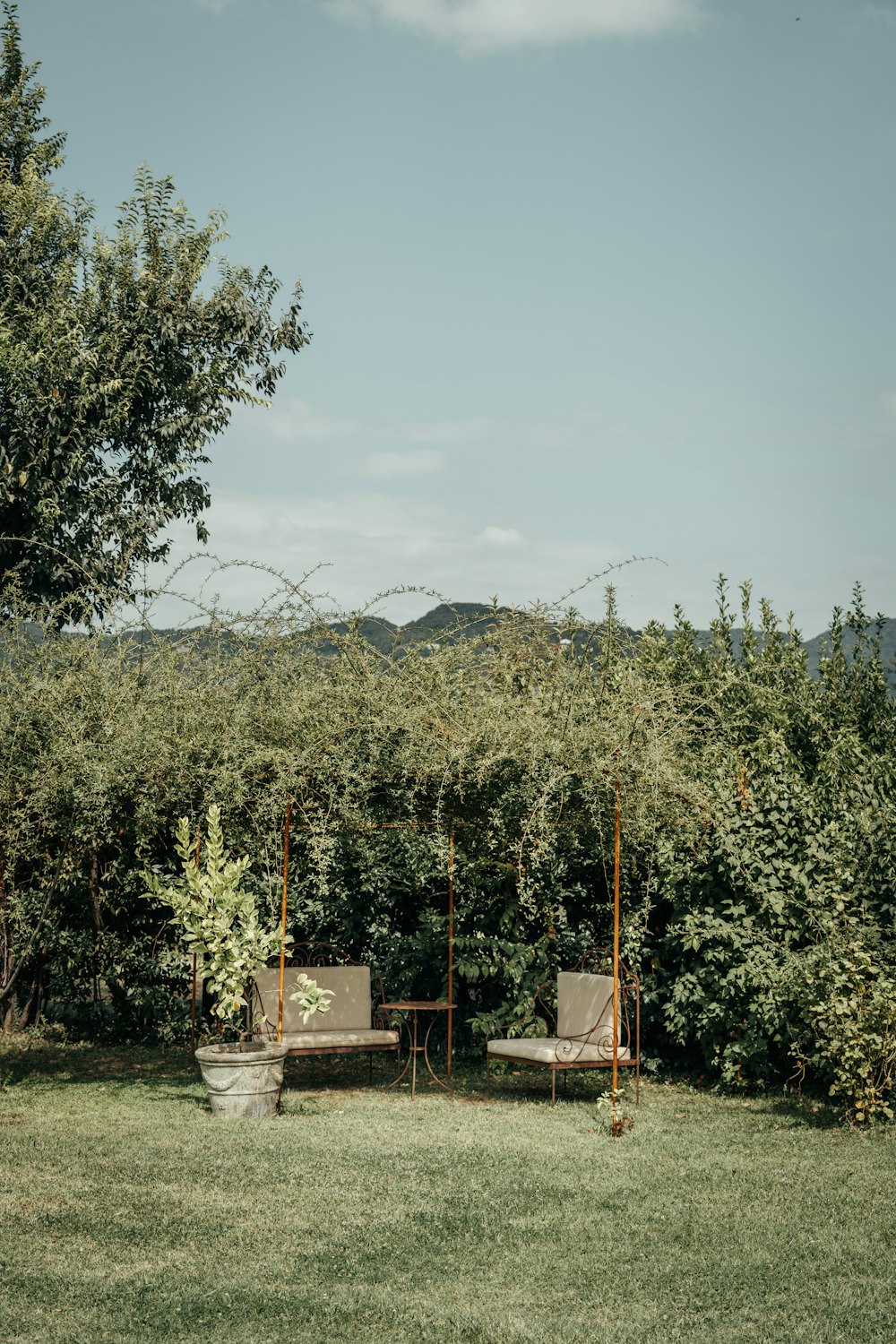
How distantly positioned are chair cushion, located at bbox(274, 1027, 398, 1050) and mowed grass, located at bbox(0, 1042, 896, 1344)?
1.21 feet

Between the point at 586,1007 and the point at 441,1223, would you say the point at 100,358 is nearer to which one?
the point at 586,1007

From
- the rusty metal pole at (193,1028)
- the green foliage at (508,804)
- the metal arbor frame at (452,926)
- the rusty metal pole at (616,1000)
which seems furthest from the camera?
the rusty metal pole at (193,1028)

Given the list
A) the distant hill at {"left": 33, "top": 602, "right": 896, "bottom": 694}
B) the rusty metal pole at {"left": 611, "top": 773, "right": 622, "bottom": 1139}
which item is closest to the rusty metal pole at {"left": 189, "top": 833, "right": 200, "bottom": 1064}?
the distant hill at {"left": 33, "top": 602, "right": 896, "bottom": 694}

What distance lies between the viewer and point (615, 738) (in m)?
6.93

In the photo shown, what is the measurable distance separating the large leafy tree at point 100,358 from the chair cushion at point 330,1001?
5835mm

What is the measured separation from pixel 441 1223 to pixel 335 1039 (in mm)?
3024

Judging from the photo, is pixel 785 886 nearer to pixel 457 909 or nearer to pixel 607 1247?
pixel 457 909

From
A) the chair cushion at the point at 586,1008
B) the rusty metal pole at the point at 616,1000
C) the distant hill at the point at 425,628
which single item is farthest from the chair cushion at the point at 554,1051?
the distant hill at the point at 425,628

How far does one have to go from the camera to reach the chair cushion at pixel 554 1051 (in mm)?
7340

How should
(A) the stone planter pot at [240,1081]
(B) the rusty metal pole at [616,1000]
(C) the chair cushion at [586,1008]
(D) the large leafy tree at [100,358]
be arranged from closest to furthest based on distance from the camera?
1. (B) the rusty metal pole at [616,1000]
2. (A) the stone planter pot at [240,1081]
3. (C) the chair cushion at [586,1008]
4. (D) the large leafy tree at [100,358]

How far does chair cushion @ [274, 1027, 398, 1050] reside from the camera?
7.86 m

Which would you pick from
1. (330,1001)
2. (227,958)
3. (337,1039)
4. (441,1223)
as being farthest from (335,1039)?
(441,1223)

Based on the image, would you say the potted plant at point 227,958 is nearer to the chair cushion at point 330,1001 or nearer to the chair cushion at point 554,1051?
the chair cushion at point 330,1001

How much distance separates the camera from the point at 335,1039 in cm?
794
